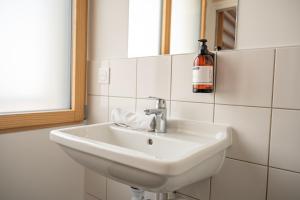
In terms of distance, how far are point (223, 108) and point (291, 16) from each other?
39 cm

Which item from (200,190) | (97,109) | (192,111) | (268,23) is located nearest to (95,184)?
(97,109)

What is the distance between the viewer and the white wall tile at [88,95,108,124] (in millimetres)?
1338

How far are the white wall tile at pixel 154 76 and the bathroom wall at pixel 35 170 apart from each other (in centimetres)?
62

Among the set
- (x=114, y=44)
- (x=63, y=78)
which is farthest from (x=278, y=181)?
(x=63, y=78)

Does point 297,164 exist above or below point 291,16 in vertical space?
below

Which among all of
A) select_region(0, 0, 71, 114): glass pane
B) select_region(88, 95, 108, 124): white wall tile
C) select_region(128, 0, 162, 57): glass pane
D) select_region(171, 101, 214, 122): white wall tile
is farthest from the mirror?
select_region(0, 0, 71, 114): glass pane

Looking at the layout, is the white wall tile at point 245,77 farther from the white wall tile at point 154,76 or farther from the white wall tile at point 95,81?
the white wall tile at point 95,81

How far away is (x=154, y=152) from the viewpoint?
92cm

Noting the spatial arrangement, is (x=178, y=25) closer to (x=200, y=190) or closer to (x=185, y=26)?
(x=185, y=26)

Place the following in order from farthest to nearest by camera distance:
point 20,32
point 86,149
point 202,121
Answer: point 20,32, point 202,121, point 86,149

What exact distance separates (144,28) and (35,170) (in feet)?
3.28

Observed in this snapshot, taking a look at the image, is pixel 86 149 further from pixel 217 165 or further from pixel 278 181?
pixel 278 181

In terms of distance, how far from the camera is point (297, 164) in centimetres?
73

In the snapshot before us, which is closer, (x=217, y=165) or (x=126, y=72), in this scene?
(x=217, y=165)
